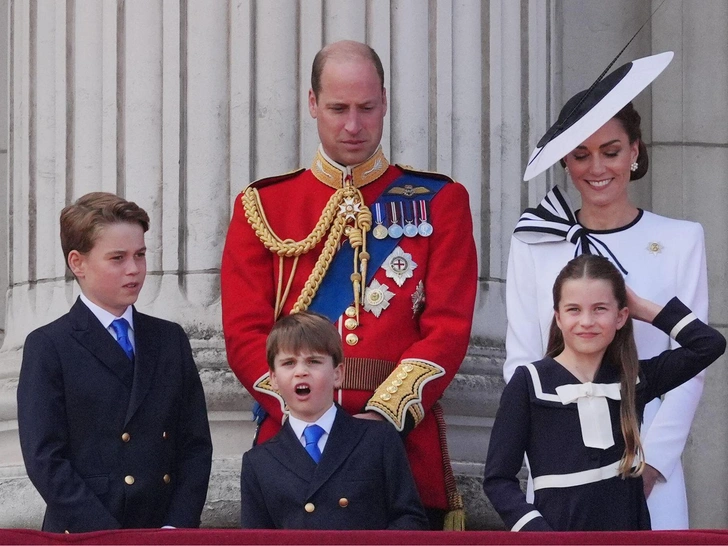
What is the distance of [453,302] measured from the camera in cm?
498

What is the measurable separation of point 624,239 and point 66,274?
215 centimetres

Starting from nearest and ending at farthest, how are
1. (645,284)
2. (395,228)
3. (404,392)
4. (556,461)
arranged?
(556,461), (404,392), (645,284), (395,228)

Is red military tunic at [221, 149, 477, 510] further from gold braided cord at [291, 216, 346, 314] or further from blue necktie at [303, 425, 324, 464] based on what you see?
blue necktie at [303, 425, 324, 464]

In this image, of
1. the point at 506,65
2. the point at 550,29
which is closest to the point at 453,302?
the point at 506,65

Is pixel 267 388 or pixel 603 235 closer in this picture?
pixel 267 388

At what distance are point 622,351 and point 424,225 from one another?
0.83 m

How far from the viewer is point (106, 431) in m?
4.60

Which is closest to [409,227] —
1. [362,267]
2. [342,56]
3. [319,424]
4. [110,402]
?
[362,267]

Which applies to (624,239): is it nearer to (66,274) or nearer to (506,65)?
(506,65)

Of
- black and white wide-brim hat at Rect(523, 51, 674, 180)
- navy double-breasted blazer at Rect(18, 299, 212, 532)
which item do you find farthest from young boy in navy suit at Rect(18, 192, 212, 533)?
black and white wide-brim hat at Rect(523, 51, 674, 180)

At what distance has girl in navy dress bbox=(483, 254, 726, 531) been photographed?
14.4 ft

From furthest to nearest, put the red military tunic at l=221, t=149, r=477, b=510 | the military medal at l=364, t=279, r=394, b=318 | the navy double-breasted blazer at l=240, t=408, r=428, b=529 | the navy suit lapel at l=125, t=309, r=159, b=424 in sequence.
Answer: the military medal at l=364, t=279, r=394, b=318, the red military tunic at l=221, t=149, r=477, b=510, the navy suit lapel at l=125, t=309, r=159, b=424, the navy double-breasted blazer at l=240, t=408, r=428, b=529

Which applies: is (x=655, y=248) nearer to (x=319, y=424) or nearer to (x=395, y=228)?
(x=395, y=228)

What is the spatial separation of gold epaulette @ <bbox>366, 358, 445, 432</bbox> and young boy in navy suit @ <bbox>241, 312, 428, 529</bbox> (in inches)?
6.1
